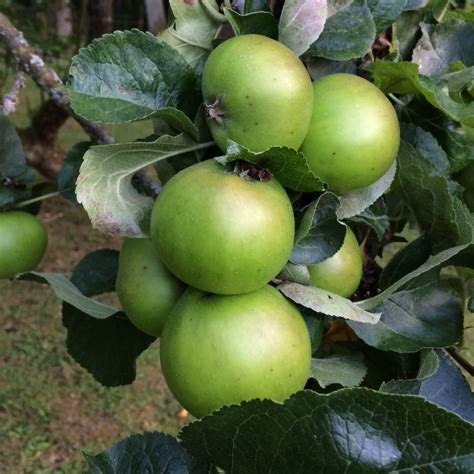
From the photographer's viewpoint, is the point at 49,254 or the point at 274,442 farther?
the point at 49,254

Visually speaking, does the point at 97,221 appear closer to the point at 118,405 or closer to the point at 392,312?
the point at 392,312

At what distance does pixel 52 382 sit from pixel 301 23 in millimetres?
1870

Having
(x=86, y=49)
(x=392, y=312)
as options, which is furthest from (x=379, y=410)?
(x=86, y=49)

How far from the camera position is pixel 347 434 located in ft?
1.33

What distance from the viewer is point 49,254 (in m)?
2.74

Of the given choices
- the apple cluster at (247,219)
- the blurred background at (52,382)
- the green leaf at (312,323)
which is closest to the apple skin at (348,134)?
the apple cluster at (247,219)

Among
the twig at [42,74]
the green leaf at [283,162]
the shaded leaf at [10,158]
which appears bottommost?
the shaded leaf at [10,158]

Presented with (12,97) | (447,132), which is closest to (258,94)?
(447,132)

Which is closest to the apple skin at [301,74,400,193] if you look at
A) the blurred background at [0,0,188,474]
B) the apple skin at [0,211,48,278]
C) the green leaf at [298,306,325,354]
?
the green leaf at [298,306,325,354]

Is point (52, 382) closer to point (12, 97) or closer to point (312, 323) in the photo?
point (12, 97)

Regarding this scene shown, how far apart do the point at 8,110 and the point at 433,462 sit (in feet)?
2.81

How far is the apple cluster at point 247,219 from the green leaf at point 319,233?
0.02 meters

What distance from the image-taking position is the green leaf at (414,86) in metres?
0.56

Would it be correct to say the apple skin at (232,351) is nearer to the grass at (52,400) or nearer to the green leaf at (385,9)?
the green leaf at (385,9)
